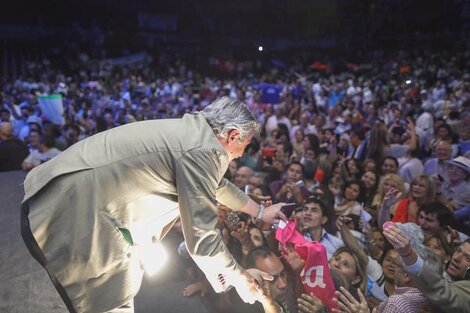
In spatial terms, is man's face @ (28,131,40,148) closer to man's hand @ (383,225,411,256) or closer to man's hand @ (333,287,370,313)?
man's hand @ (333,287,370,313)

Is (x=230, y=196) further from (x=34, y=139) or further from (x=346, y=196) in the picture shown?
(x=34, y=139)

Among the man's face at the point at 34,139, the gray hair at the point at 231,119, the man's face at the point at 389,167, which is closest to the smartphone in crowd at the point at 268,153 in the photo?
the man's face at the point at 389,167

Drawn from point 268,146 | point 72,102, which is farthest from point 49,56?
point 268,146

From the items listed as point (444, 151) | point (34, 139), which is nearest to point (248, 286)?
point (444, 151)

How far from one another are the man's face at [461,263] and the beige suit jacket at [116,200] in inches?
52.7

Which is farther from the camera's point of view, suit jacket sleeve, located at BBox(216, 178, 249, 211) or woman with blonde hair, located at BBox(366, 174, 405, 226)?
woman with blonde hair, located at BBox(366, 174, 405, 226)

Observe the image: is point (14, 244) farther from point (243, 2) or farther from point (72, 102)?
point (243, 2)

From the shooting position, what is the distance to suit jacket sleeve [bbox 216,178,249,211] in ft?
6.71

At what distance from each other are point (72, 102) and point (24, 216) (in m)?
8.77

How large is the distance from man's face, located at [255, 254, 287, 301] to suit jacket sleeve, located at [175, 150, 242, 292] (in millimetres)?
838

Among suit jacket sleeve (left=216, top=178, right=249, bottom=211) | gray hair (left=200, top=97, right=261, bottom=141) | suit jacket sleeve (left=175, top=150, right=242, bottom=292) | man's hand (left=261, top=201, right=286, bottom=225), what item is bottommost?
man's hand (left=261, top=201, right=286, bottom=225)

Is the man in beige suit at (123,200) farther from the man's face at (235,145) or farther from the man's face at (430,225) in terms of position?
the man's face at (430,225)

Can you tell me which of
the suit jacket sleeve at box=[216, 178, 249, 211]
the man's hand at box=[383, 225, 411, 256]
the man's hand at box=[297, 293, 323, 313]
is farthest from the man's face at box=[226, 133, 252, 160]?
the man's hand at box=[297, 293, 323, 313]

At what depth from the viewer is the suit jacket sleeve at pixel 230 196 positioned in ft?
6.71
